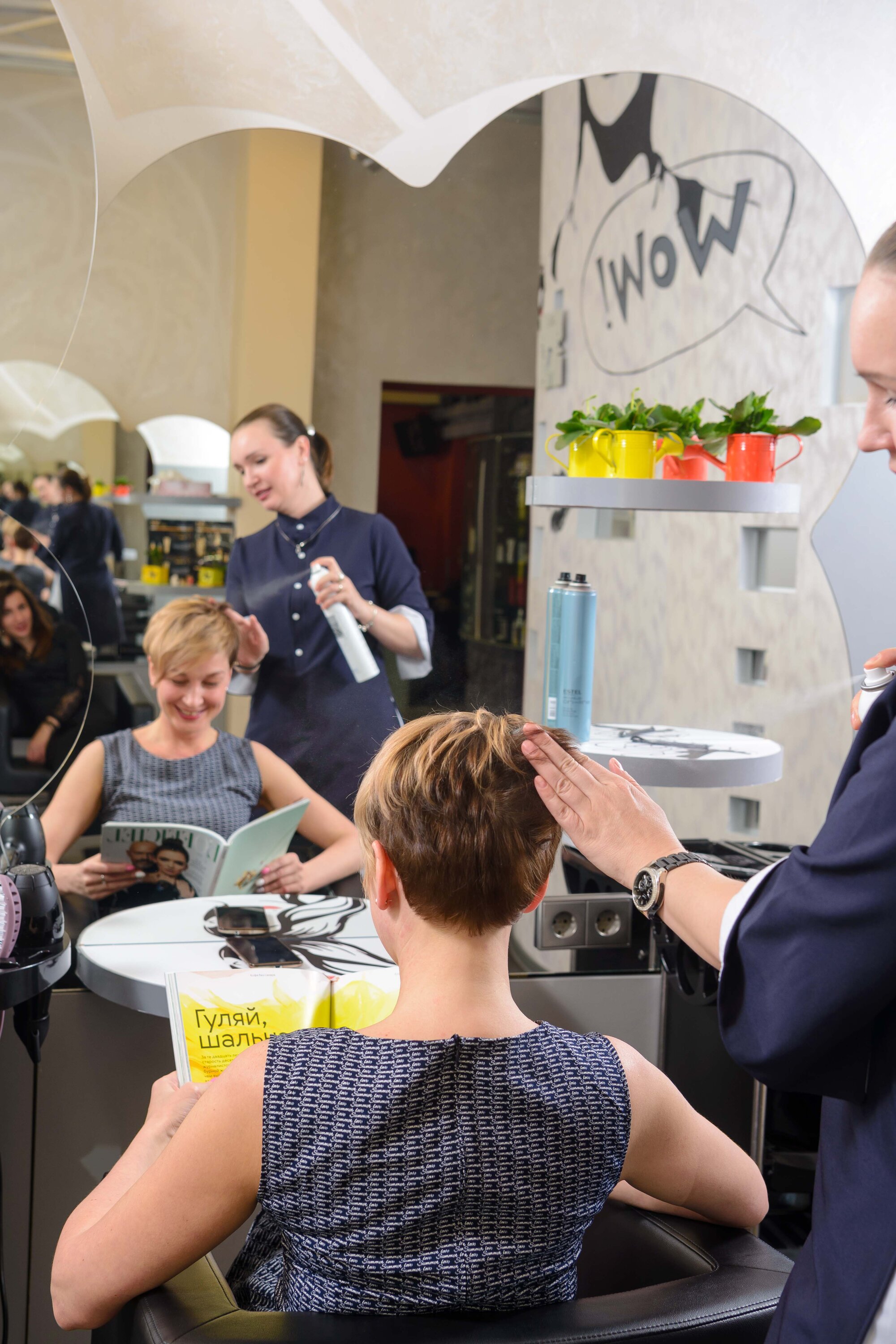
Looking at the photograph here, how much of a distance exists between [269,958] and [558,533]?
98 centimetres

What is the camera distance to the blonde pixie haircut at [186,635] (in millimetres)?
2008

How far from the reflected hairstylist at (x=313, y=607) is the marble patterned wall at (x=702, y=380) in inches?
10.7

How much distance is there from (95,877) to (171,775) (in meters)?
0.22

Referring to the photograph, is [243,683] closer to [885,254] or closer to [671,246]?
[671,246]

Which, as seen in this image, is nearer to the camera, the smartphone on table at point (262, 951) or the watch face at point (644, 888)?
the watch face at point (644, 888)

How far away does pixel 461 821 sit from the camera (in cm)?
109

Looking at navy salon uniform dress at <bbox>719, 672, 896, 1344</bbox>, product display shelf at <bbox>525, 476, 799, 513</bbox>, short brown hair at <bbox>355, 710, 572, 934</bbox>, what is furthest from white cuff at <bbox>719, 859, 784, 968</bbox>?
product display shelf at <bbox>525, 476, 799, 513</bbox>

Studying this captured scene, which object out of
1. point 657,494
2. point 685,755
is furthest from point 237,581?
point 685,755

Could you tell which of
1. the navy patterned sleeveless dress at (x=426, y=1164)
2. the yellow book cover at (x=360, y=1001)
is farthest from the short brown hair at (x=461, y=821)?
the yellow book cover at (x=360, y=1001)

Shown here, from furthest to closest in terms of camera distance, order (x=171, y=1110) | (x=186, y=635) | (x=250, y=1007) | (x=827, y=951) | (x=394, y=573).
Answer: (x=394, y=573) < (x=186, y=635) < (x=250, y=1007) < (x=171, y=1110) < (x=827, y=951)

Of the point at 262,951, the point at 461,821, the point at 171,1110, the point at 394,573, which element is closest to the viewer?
the point at 461,821

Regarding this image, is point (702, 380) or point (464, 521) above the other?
point (702, 380)

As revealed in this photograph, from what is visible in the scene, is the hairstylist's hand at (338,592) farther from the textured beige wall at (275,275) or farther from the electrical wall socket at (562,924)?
the electrical wall socket at (562,924)

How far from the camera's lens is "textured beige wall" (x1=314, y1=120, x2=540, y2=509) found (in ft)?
6.72
